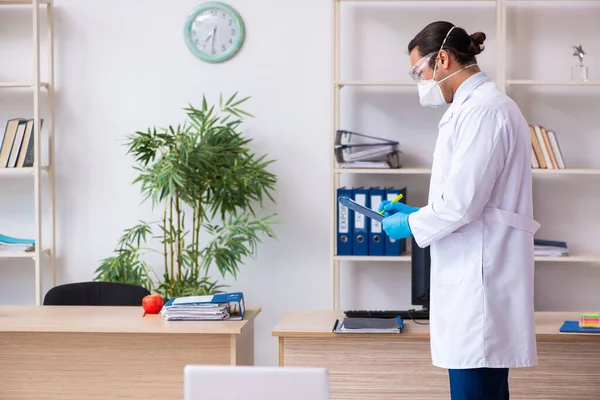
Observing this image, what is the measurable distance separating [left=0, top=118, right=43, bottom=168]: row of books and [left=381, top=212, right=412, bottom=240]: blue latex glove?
251cm

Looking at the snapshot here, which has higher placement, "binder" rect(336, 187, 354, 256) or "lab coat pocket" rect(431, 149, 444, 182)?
"lab coat pocket" rect(431, 149, 444, 182)

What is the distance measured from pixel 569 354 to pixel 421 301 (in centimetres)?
56

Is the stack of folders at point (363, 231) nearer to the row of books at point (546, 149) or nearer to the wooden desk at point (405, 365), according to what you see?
the row of books at point (546, 149)

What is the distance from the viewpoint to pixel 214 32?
4.26 m

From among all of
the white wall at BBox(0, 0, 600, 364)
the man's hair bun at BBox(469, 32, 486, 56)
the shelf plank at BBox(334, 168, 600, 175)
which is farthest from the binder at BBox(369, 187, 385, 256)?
the man's hair bun at BBox(469, 32, 486, 56)

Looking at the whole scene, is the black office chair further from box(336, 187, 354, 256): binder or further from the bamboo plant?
box(336, 187, 354, 256): binder

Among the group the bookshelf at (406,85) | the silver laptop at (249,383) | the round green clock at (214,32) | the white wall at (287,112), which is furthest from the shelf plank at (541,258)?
the silver laptop at (249,383)

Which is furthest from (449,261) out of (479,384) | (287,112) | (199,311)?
(287,112)

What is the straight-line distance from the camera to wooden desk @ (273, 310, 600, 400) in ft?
8.57

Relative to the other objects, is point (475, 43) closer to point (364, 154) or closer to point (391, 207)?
point (391, 207)

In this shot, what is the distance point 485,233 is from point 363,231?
74.4 inches

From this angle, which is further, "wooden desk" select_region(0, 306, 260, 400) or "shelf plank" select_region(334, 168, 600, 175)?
"shelf plank" select_region(334, 168, 600, 175)

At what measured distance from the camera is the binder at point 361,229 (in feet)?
12.7

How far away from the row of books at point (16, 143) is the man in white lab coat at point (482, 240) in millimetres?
2690
